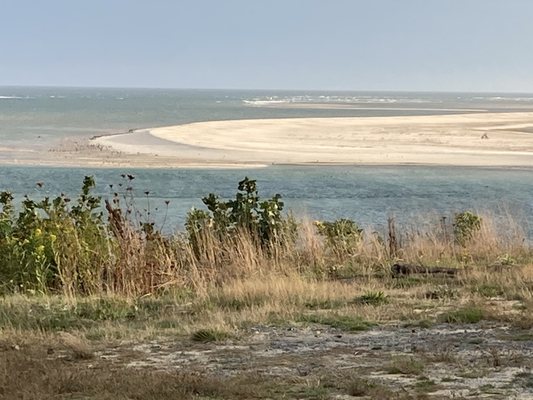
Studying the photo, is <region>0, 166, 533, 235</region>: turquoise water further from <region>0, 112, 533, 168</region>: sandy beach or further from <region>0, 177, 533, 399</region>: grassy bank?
<region>0, 177, 533, 399</region>: grassy bank

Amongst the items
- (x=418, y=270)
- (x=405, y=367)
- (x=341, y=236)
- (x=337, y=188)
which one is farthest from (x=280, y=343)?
(x=337, y=188)

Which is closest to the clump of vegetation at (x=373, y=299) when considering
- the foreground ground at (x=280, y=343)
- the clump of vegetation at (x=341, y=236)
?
the foreground ground at (x=280, y=343)

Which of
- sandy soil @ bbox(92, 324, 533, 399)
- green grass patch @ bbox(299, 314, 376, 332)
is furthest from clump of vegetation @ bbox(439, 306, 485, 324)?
green grass patch @ bbox(299, 314, 376, 332)

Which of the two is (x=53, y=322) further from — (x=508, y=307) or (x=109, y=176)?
(x=109, y=176)

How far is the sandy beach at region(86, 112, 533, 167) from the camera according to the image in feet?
125

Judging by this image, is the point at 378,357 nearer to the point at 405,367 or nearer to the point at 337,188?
the point at 405,367

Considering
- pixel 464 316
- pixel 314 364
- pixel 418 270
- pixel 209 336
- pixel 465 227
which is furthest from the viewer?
pixel 465 227

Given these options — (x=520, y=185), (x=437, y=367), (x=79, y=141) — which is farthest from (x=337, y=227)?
(x=79, y=141)

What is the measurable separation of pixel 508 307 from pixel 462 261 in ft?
12.3

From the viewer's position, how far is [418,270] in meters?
11.5

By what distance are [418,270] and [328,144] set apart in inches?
1380

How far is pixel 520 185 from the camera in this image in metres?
29.9

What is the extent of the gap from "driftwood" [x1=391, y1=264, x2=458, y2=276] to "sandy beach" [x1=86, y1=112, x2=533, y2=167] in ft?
80.8

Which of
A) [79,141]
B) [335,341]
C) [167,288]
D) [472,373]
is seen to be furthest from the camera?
[79,141]
